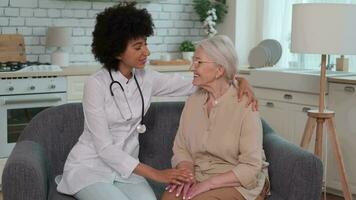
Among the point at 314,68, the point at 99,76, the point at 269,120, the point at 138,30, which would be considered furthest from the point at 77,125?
the point at 314,68

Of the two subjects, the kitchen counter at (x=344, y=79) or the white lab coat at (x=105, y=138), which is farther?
the kitchen counter at (x=344, y=79)

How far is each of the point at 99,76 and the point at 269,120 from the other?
2205 millimetres

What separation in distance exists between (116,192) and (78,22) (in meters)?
2.87

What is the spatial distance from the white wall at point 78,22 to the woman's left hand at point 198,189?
2.77 m

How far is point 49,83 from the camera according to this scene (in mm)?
4027

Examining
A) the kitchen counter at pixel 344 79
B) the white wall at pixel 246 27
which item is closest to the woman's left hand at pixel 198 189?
the kitchen counter at pixel 344 79

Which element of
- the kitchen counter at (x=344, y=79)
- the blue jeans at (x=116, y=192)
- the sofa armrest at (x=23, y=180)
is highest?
the kitchen counter at (x=344, y=79)

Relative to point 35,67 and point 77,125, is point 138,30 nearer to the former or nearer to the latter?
point 77,125

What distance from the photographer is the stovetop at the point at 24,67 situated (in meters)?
3.98

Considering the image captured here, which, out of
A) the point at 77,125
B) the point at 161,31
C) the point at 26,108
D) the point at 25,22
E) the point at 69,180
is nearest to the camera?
the point at 69,180

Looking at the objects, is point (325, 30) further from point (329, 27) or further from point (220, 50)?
point (220, 50)

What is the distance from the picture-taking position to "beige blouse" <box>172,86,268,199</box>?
2.22 meters

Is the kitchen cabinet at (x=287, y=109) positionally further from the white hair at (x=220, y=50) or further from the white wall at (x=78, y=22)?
the white hair at (x=220, y=50)

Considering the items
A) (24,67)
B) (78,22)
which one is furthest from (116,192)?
(78,22)
